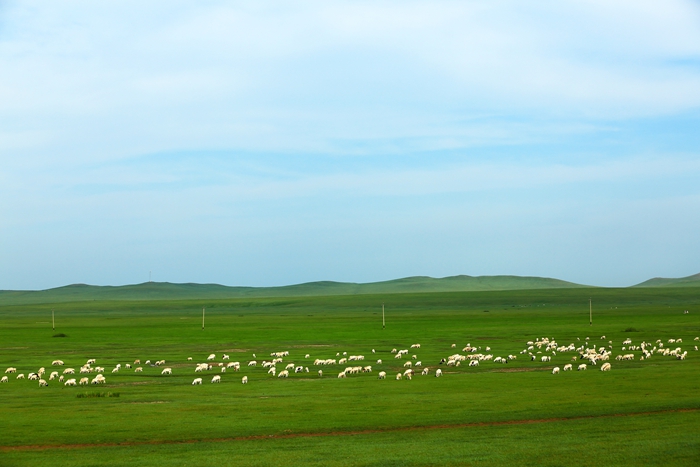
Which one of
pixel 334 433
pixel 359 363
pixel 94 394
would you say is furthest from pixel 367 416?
pixel 359 363

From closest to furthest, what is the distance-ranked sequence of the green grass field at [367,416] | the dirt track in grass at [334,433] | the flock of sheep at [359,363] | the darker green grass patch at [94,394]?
the green grass field at [367,416] < the dirt track in grass at [334,433] < the darker green grass patch at [94,394] < the flock of sheep at [359,363]

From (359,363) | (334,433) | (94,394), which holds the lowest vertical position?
(334,433)

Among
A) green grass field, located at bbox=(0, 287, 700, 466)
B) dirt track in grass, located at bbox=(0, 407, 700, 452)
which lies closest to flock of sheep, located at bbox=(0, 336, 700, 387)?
green grass field, located at bbox=(0, 287, 700, 466)

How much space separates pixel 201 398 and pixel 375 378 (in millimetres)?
11411

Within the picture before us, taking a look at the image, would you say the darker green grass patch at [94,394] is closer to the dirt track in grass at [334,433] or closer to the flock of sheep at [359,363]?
the flock of sheep at [359,363]

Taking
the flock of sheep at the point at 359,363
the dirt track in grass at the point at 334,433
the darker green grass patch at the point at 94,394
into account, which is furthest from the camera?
the flock of sheep at the point at 359,363

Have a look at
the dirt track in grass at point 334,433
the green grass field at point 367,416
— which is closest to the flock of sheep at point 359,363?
the green grass field at point 367,416

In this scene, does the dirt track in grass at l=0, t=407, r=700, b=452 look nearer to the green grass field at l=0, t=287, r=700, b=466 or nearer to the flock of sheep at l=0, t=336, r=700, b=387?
the green grass field at l=0, t=287, r=700, b=466

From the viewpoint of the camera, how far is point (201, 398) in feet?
113

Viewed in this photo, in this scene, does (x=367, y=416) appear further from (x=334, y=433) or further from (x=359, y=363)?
(x=359, y=363)

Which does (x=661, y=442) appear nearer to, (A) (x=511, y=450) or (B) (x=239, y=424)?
(A) (x=511, y=450)

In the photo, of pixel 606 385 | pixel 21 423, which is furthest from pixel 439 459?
pixel 606 385

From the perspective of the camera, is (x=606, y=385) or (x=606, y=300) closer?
(x=606, y=385)

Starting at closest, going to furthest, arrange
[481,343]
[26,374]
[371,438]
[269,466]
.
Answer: [269,466] < [371,438] < [26,374] < [481,343]
